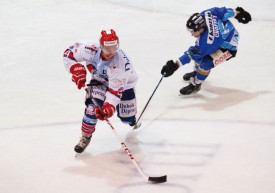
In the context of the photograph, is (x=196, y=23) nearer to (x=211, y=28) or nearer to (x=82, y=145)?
(x=211, y=28)

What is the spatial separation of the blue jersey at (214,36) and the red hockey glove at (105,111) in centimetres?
143

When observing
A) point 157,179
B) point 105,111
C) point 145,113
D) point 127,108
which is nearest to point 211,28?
point 145,113

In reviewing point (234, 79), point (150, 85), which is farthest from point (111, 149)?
point (234, 79)

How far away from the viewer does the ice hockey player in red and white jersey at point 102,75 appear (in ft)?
12.1

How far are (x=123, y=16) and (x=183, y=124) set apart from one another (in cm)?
299

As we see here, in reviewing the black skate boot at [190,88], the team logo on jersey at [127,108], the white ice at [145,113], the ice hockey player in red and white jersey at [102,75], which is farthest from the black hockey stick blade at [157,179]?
the black skate boot at [190,88]

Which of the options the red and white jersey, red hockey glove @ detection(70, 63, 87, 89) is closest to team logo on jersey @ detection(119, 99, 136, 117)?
the red and white jersey

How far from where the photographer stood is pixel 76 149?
399 centimetres

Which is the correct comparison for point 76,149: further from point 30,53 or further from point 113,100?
point 30,53

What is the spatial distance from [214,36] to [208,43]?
3.4 inches

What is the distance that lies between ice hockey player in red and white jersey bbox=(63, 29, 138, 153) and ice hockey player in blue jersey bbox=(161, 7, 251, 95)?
2.84 ft

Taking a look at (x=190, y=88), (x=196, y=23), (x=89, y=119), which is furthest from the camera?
(x=190, y=88)

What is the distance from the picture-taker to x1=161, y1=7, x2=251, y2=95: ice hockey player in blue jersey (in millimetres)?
4723

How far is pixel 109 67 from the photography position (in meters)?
3.79
